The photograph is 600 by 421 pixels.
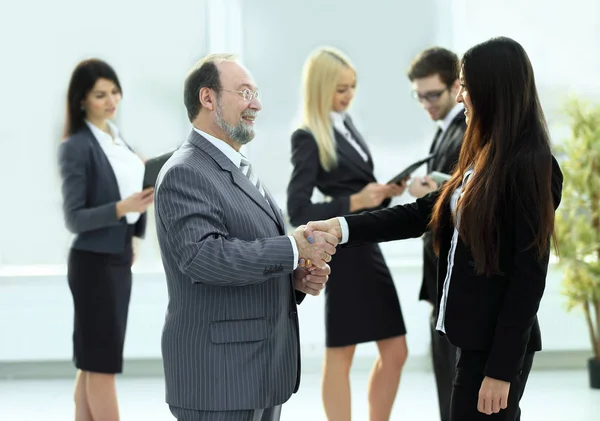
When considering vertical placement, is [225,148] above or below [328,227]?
above

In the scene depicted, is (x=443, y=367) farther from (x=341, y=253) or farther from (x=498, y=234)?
(x=498, y=234)

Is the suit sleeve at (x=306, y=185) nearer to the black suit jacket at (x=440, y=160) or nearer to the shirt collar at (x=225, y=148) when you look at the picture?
the black suit jacket at (x=440, y=160)

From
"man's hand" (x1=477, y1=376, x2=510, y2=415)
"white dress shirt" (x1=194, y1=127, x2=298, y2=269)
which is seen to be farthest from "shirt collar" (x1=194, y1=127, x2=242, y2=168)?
"man's hand" (x1=477, y1=376, x2=510, y2=415)

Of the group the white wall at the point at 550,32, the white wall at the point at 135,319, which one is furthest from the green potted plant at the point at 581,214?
the white wall at the point at 550,32

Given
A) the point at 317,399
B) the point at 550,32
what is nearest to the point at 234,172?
the point at 317,399

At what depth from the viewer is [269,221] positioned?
2469 millimetres

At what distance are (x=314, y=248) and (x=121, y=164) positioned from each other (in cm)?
170

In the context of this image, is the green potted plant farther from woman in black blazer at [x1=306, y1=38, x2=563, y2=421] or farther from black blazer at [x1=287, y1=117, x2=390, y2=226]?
woman in black blazer at [x1=306, y1=38, x2=563, y2=421]

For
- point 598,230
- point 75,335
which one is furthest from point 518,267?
point 598,230

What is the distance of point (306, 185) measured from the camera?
156 inches

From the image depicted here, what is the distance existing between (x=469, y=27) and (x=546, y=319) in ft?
6.51

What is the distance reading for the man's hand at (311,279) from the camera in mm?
2557

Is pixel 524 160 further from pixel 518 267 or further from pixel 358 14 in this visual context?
pixel 358 14

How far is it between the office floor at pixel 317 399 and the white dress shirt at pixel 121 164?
164cm
